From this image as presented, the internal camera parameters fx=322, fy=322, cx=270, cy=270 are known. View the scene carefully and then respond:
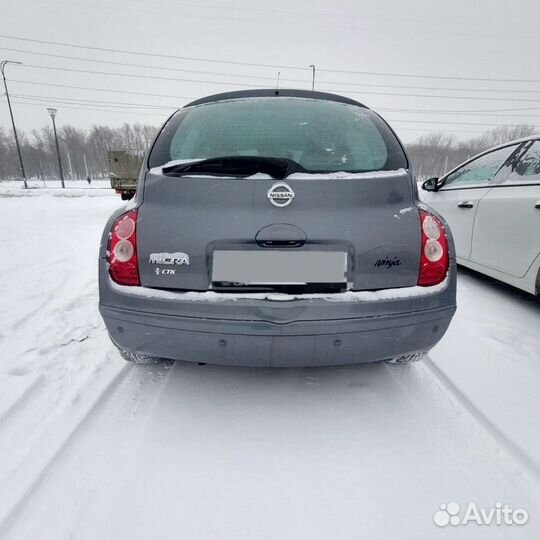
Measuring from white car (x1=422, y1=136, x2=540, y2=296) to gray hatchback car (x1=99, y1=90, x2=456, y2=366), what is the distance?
1721 millimetres

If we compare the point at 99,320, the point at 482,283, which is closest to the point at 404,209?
the point at 99,320

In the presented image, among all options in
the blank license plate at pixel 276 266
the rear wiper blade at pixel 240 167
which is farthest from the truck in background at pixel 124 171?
the blank license plate at pixel 276 266

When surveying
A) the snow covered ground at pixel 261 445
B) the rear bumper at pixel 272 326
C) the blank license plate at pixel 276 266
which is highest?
the blank license plate at pixel 276 266

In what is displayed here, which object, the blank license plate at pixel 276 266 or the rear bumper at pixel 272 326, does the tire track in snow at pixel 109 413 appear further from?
the blank license plate at pixel 276 266

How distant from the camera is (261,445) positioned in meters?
1.46

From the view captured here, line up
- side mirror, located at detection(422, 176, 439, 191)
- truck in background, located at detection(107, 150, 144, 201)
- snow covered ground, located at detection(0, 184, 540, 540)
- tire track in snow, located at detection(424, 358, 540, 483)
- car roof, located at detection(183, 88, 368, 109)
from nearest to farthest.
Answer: snow covered ground, located at detection(0, 184, 540, 540) < tire track in snow, located at detection(424, 358, 540, 483) < car roof, located at detection(183, 88, 368, 109) < side mirror, located at detection(422, 176, 439, 191) < truck in background, located at detection(107, 150, 144, 201)

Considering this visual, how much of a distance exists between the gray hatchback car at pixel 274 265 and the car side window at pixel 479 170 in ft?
7.96

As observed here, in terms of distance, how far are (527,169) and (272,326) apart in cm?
293

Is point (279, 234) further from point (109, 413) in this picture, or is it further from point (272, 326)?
point (109, 413)

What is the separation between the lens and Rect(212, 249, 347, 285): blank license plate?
54.4 inches

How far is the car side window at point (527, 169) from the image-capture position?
2750mm

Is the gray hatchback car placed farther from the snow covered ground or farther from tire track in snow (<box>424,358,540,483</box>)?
tire track in snow (<box>424,358,540,483</box>)

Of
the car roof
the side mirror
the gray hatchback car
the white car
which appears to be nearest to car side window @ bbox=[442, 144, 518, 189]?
the white car

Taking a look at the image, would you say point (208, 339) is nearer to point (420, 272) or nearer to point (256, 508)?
point (256, 508)
